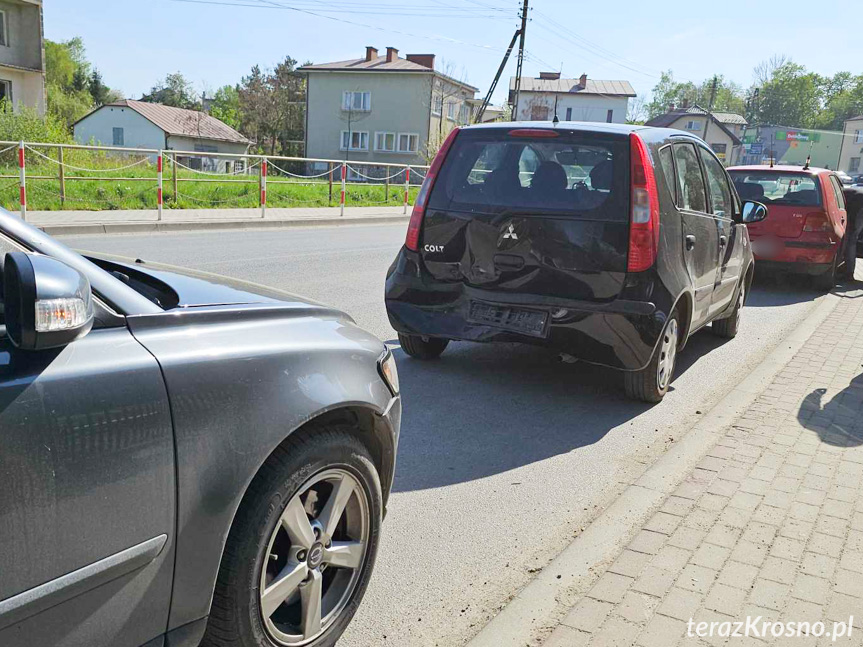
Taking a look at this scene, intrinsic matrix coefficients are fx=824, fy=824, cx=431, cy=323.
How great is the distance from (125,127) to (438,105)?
88.0ft

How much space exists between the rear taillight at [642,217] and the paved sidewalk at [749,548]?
4.00ft

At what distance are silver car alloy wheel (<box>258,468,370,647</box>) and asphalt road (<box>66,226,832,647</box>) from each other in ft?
0.91

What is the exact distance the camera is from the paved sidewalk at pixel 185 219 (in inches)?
563

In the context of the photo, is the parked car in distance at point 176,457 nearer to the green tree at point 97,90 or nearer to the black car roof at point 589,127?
the black car roof at point 589,127

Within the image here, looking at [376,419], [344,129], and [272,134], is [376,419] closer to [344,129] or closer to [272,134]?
[344,129]

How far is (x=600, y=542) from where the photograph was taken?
3.63 metres

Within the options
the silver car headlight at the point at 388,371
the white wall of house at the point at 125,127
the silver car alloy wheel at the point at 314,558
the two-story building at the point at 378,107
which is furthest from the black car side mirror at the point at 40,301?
the white wall of house at the point at 125,127

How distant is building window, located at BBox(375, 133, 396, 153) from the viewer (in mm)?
65312

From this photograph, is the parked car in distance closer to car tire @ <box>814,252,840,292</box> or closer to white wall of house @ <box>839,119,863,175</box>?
car tire @ <box>814,252,840,292</box>

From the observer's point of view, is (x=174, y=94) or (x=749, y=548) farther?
(x=174, y=94)

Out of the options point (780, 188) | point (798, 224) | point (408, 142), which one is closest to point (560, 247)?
point (798, 224)

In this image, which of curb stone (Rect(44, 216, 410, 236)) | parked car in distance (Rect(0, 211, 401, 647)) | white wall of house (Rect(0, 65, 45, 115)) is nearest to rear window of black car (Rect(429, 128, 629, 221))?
parked car in distance (Rect(0, 211, 401, 647))

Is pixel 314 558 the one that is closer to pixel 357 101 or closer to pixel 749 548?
pixel 749 548

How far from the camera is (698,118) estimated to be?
103 m
